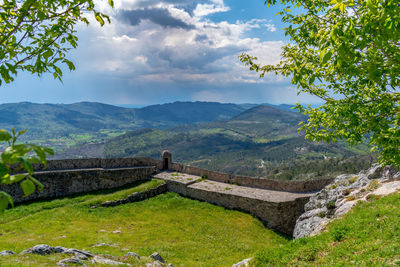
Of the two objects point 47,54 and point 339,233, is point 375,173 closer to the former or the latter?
point 339,233

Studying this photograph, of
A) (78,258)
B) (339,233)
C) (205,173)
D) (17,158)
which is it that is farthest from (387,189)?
(205,173)

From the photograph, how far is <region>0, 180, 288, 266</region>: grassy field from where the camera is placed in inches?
540

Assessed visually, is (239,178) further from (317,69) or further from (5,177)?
(5,177)

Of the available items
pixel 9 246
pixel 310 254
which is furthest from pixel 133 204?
pixel 310 254

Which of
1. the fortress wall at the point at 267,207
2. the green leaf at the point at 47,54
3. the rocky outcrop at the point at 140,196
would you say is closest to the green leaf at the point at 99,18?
the green leaf at the point at 47,54

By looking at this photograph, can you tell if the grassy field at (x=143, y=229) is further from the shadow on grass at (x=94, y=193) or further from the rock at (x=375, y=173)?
the rock at (x=375, y=173)

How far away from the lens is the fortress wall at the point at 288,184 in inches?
997

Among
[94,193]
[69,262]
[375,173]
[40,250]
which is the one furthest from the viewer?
[94,193]

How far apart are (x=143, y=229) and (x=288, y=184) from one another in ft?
54.1

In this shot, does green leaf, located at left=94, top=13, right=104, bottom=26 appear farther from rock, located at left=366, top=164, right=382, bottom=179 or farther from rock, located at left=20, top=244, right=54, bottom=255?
rock, located at left=366, top=164, right=382, bottom=179

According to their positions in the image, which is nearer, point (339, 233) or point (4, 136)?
point (4, 136)

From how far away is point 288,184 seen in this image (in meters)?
26.0

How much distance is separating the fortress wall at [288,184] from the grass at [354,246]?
14.7 meters

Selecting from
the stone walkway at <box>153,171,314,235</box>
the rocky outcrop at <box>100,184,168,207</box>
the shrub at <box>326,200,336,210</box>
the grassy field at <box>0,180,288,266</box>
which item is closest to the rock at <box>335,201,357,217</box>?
the shrub at <box>326,200,336,210</box>
